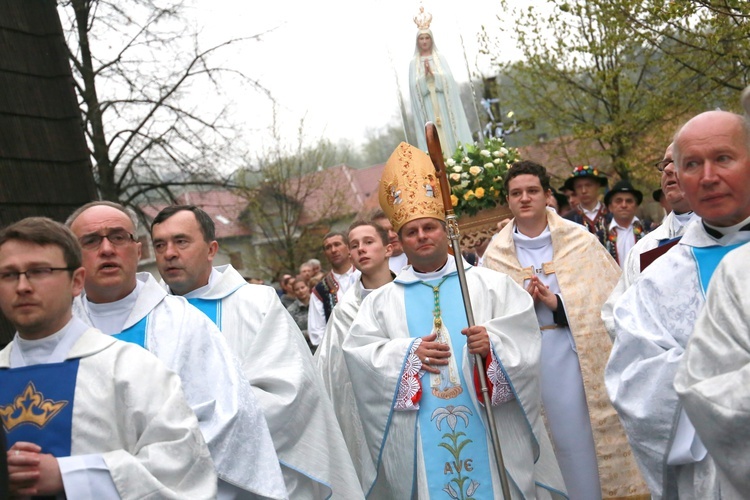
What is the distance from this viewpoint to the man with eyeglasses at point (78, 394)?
352cm

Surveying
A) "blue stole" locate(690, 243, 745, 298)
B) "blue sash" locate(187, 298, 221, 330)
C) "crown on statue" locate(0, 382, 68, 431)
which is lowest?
"blue stole" locate(690, 243, 745, 298)

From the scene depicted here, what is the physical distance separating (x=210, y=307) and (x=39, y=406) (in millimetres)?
2280

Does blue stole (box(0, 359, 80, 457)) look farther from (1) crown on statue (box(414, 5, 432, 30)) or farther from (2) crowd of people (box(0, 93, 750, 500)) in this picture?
(1) crown on statue (box(414, 5, 432, 30))

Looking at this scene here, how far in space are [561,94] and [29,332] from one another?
772 inches

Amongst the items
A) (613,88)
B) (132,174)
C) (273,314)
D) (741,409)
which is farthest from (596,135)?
(741,409)

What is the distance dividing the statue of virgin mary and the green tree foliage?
518 centimetres

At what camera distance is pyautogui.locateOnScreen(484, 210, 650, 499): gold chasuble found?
6.95 m

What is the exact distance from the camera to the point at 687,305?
441cm

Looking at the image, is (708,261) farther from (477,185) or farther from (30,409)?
(477,185)

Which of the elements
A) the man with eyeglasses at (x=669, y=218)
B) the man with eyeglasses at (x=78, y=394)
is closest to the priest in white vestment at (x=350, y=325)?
the man with eyeglasses at (x=669, y=218)

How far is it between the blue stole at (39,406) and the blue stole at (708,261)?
2.64 metres

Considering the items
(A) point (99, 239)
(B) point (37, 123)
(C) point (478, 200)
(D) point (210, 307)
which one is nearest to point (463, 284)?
(D) point (210, 307)

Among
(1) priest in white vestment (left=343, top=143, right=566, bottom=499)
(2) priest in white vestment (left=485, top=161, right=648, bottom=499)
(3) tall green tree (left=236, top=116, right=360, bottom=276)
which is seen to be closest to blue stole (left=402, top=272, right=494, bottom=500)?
(1) priest in white vestment (left=343, top=143, right=566, bottom=499)

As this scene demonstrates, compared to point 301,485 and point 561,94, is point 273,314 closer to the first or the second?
point 301,485
